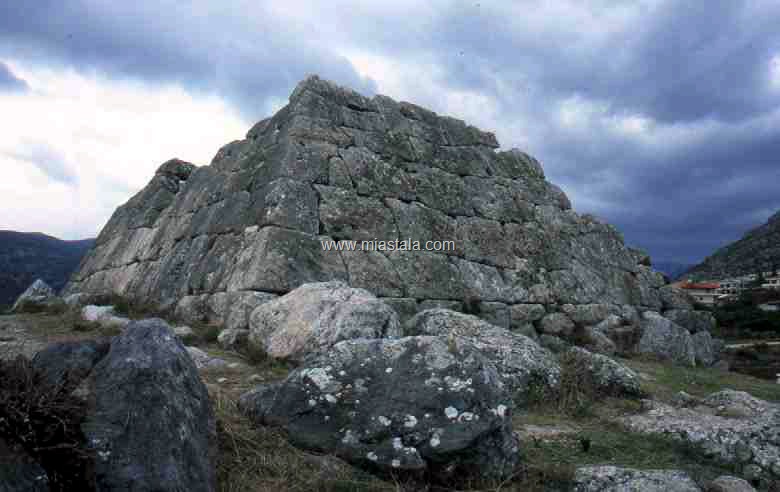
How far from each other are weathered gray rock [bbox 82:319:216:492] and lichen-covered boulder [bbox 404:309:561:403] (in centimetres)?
291

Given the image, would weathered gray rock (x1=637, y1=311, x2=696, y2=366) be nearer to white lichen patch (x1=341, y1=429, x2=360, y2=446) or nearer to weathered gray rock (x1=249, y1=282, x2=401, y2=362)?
weathered gray rock (x1=249, y1=282, x2=401, y2=362)

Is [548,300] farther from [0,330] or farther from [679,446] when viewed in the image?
[0,330]

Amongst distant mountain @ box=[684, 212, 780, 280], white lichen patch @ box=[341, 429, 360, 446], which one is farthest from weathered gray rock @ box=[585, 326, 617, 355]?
distant mountain @ box=[684, 212, 780, 280]

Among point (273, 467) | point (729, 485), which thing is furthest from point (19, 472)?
point (729, 485)

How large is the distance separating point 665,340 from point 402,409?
9.57 metres

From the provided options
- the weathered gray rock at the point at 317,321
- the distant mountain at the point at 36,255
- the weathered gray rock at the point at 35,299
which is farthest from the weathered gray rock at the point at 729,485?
the distant mountain at the point at 36,255

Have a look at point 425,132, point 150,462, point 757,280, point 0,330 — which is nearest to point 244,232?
point 0,330

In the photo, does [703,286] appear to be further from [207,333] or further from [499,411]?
[499,411]

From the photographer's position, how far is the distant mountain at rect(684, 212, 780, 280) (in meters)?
62.4

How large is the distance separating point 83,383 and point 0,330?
6.69 metres

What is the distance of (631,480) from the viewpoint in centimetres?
364

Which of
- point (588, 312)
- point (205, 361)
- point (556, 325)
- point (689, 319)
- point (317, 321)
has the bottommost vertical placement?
point (205, 361)

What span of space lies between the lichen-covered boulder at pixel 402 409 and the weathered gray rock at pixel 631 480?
48 centimetres

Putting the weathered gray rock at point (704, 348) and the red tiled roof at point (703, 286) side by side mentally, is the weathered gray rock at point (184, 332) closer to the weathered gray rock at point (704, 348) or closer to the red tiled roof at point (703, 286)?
the weathered gray rock at point (704, 348)
